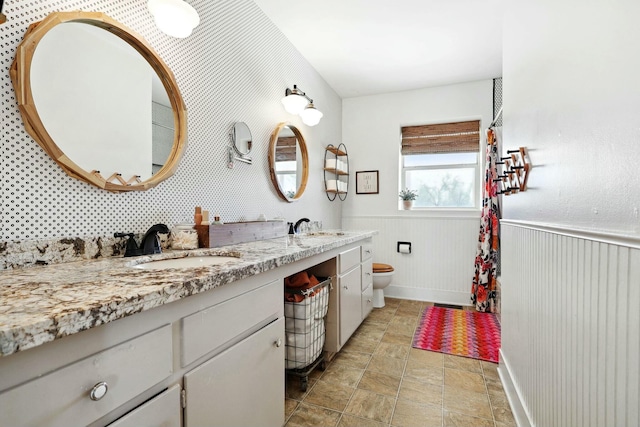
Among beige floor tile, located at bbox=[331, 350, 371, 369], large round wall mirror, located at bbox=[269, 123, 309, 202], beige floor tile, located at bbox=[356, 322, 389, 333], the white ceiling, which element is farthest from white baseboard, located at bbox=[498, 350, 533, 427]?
the white ceiling

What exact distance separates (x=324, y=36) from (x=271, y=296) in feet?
7.39

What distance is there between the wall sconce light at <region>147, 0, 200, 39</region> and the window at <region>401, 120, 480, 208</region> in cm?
285

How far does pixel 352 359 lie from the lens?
7.06ft

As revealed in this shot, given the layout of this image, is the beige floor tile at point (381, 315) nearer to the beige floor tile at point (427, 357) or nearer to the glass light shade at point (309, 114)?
the beige floor tile at point (427, 357)

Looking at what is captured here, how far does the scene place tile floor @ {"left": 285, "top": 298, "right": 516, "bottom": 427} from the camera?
154 centimetres

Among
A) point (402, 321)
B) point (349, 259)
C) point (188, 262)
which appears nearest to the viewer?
point (188, 262)

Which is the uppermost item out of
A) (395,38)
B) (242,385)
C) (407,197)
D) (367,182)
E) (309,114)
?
(395,38)

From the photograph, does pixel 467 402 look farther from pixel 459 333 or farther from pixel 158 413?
pixel 158 413

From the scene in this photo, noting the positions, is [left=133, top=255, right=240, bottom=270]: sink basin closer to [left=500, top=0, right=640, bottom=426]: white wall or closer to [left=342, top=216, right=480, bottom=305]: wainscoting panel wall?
[left=500, top=0, right=640, bottom=426]: white wall

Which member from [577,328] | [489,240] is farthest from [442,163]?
[577,328]

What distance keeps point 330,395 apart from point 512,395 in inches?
38.1

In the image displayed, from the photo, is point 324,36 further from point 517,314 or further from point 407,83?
point 517,314

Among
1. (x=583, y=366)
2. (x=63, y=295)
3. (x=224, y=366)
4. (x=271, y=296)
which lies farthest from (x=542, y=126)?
(x=63, y=295)

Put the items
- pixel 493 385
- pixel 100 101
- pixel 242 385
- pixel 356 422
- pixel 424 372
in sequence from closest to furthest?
pixel 242 385, pixel 100 101, pixel 356 422, pixel 493 385, pixel 424 372
